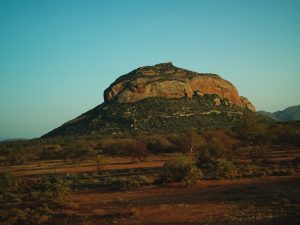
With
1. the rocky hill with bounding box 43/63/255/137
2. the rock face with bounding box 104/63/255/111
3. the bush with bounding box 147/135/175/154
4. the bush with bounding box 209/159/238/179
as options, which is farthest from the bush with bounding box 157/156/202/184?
the rock face with bounding box 104/63/255/111

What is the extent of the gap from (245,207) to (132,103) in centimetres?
10138

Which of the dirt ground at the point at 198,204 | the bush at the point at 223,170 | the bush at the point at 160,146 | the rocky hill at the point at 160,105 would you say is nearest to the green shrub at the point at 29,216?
the dirt ground at the point at 198,204

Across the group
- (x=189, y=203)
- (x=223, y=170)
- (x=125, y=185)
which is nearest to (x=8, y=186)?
(x=125, y=185)

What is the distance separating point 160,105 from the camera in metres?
116

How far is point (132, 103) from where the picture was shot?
4710 inches

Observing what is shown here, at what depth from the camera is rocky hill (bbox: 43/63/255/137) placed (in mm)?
106812

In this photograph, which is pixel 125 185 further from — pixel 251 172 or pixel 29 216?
→ pixel 251 172

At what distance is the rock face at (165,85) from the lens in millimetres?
122312

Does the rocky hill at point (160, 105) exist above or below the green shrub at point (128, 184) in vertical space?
above

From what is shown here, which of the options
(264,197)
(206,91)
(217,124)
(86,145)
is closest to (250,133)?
(86,145)

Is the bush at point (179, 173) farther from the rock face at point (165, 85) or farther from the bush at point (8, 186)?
the rock face at point (165, 85)

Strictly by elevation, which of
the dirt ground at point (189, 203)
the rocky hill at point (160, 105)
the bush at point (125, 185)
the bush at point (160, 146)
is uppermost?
the rocky hill at point (160, 105)

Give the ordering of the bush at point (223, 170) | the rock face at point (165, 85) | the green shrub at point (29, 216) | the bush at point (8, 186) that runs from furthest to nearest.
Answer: the rock face at point (165, 85)
the bush at point (223, 170)
the bush at point (8, 186)
the green shrub at point (29, 216)

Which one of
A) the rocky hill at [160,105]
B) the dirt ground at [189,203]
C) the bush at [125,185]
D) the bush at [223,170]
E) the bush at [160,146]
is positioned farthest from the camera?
the rocky hill at [160,105]
